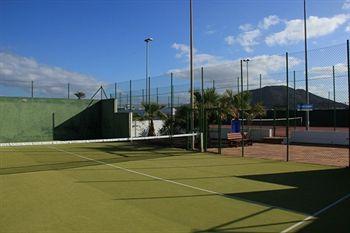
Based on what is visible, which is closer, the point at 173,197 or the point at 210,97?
the point at 173,197

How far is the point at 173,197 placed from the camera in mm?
9719

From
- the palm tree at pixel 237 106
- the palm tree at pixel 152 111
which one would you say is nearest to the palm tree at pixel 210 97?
the palm tree at pixel 237 106

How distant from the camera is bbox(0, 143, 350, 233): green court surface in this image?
7.38m

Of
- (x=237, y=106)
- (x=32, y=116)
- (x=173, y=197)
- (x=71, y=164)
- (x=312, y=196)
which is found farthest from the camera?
(x=32, y=116)

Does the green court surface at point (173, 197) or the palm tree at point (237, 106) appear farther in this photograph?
the palm tree at point (237, 106)

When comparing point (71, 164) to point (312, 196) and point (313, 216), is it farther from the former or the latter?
point (313, 216)

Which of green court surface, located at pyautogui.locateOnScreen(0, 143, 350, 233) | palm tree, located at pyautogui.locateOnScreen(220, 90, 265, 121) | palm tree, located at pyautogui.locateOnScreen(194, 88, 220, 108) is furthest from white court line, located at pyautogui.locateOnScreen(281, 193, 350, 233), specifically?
palm tree, located at pyautogui.locateOnScreen(194, 88, 220, 108)

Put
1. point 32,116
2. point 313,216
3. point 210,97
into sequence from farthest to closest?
1. point 32,116
2. point 210,97
3. point 313,216

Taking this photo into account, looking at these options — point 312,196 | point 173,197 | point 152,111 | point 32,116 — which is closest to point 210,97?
point 152,111

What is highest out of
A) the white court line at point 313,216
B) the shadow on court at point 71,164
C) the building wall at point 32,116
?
the building wall at point 32,116

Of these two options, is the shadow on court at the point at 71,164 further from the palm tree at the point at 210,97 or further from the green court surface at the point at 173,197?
the palm tree at the point at 210,97

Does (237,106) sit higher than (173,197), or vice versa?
(237,106)

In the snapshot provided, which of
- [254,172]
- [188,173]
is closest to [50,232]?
[188,173]

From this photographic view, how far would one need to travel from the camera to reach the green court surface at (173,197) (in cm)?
738
